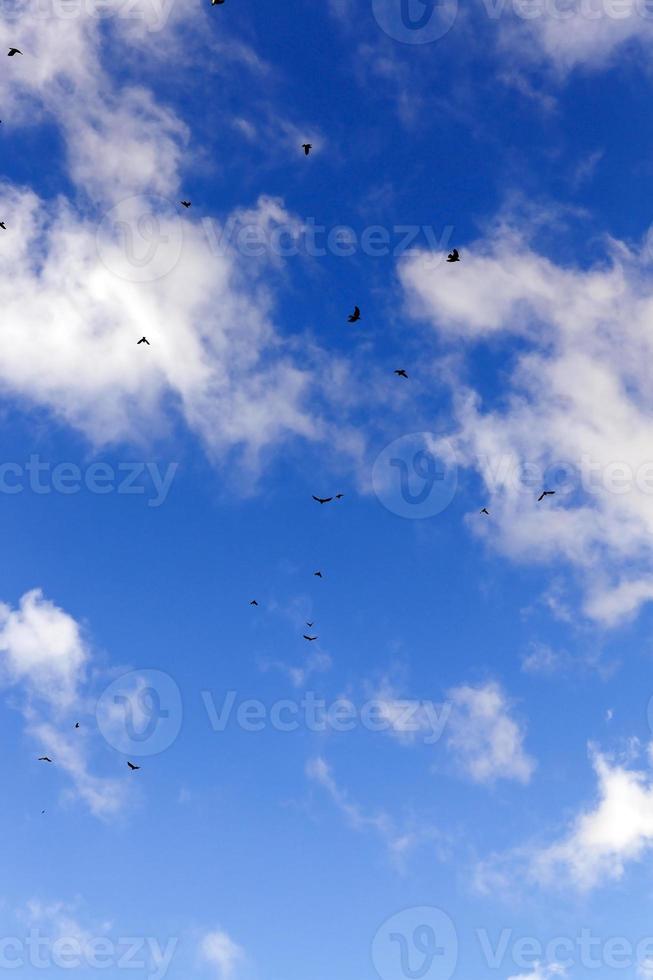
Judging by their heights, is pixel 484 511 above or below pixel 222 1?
below

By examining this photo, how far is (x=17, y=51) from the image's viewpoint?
41906mm

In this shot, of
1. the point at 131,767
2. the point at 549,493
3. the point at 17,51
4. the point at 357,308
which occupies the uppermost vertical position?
the point at 17,51

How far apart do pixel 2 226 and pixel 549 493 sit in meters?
47.8

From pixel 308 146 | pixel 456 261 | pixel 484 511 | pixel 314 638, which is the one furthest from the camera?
pixel 314 638

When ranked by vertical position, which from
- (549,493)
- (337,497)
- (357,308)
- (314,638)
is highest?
(357,308)

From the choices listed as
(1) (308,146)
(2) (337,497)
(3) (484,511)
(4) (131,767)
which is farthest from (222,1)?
(4) (131,767)

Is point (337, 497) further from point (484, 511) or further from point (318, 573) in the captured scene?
point (484, 511)

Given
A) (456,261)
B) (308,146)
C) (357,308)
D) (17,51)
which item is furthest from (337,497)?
(17,51)

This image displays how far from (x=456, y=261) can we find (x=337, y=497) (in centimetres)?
1918

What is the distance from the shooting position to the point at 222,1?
38031mm

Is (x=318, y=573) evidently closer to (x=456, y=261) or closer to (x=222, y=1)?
(x=456, y=261)

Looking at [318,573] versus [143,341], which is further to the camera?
[318,573]

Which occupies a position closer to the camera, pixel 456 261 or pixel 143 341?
pixel 456 261

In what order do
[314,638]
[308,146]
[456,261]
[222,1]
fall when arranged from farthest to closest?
[314,638] < [308,146] < [456,261] < [222,1]
